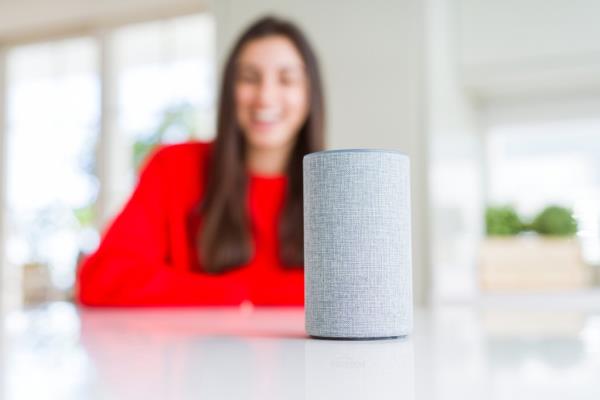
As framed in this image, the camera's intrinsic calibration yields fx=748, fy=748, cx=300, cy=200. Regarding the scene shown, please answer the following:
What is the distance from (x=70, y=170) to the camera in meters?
5.03

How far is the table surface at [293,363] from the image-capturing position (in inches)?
16.6

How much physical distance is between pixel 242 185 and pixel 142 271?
1.08ft

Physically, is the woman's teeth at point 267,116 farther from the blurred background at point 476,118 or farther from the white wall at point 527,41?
the white wall at point 527,41

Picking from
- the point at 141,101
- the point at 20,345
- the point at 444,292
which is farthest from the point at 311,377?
the point at 141,101

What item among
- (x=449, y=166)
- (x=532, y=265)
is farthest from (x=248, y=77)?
(x=532, y=265)

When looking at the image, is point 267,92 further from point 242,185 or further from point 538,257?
point 538,257

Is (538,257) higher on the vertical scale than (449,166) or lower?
lower

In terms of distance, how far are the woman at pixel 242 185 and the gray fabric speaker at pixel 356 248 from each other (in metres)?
1.02

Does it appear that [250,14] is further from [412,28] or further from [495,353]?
[495,353]

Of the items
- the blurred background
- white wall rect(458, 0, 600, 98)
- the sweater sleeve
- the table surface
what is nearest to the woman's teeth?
the sweater sleeve

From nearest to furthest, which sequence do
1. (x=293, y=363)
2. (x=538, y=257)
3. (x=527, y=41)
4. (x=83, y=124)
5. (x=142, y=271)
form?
(x=293, y=363)
(x=142, y=271)
(x=538, y=257)
(x=527, y=41)
(x=83, y=124)

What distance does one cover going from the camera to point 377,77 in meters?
2.71

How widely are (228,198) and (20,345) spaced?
108 centimetres

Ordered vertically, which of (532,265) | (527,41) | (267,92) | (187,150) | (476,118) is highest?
(527,41)
